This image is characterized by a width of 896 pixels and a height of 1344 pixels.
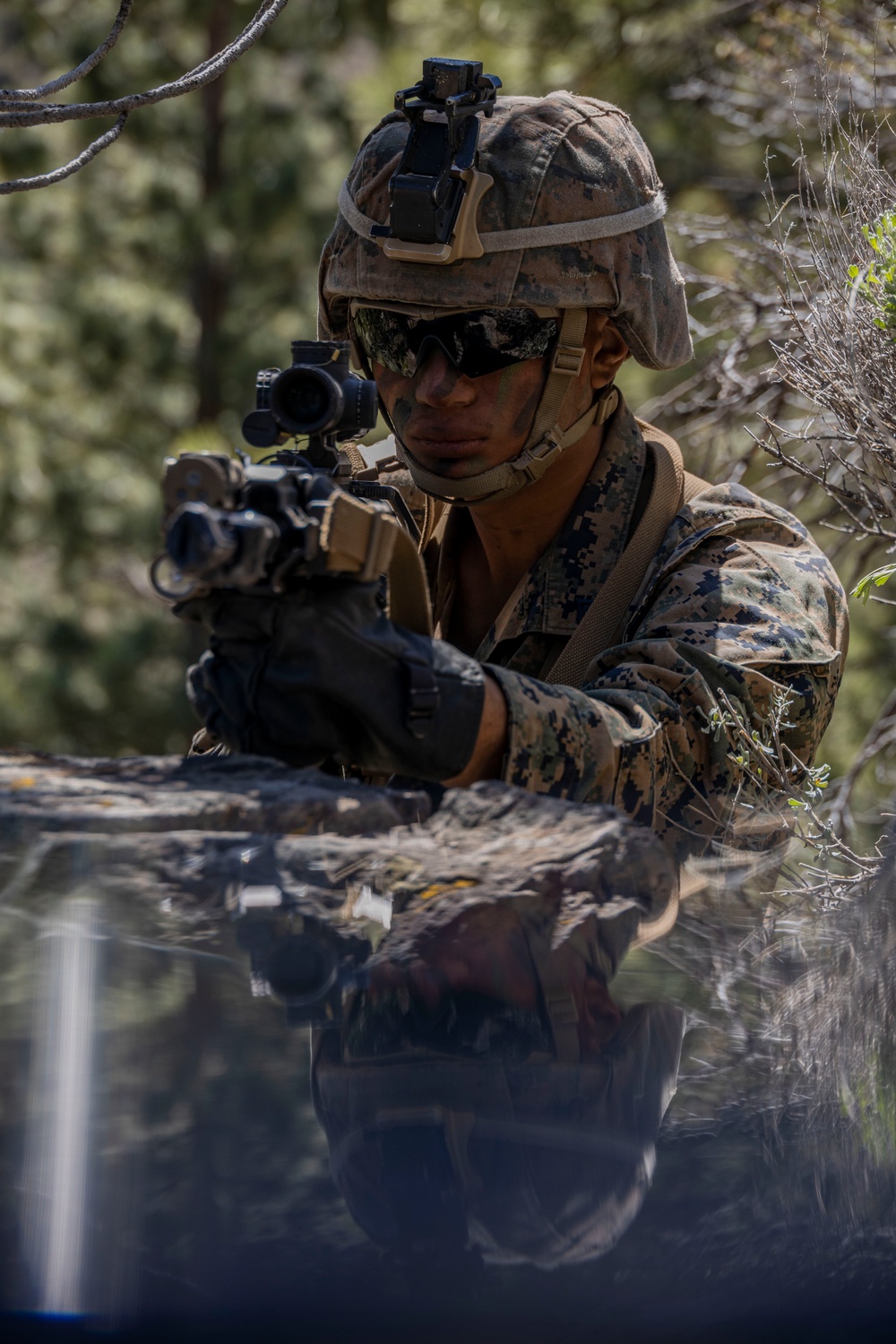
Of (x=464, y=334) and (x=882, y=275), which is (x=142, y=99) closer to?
(x=464, y=334)

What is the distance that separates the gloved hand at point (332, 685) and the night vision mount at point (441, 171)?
3.25ft

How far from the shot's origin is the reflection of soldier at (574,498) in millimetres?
2268

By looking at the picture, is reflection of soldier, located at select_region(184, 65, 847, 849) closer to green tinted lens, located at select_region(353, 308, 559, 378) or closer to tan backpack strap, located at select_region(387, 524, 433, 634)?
green tinted lens, located at select_region(353, 308, 559, 378)

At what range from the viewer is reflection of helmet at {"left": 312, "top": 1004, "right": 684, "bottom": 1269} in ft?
3.46

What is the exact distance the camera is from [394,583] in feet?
6.57

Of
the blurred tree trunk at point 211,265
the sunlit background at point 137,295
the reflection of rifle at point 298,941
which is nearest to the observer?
the reflection of rifle at point 298,941

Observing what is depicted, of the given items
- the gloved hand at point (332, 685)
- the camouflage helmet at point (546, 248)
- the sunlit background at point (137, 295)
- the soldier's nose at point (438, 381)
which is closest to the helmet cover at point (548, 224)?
the camouflage helmet at point (546, 248)

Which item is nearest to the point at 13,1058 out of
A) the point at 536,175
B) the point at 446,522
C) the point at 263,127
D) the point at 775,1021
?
the point at 775,1021

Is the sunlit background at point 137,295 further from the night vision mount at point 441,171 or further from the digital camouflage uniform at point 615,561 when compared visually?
the night vision mount at point 441,171

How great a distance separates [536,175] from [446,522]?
2.76 ft

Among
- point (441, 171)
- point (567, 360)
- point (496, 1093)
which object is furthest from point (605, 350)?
point (496, 1093)

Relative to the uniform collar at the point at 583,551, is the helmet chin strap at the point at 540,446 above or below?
above

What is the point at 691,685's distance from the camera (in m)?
2.32

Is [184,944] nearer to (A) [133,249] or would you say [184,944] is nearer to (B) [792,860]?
(B) [792,860]
